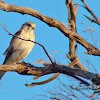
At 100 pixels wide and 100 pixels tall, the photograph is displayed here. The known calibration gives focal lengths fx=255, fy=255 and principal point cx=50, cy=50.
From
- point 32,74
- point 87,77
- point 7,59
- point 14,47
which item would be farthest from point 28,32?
point 87,77

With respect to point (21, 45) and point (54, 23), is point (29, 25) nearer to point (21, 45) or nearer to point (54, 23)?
point (21, 45)

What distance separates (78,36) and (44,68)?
1.09 m

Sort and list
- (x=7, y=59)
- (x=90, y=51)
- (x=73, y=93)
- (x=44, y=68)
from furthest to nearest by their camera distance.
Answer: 1. (x=7, y=59)
2. (x=90, y=51)
3. (x=44, y=68)
4. (x=73, y=93)

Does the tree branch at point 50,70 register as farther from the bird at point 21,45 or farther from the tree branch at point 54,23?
the bird at point 21,45

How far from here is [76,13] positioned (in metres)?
5.07

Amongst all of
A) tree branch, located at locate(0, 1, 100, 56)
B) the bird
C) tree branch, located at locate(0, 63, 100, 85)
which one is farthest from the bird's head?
tree branch, located at locate(0, 63, 100, 85)

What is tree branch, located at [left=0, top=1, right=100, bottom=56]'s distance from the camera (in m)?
4.21

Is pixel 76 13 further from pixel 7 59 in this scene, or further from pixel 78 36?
pixel 7 59

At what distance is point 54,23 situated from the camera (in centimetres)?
441

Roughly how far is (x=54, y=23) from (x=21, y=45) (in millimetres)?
968

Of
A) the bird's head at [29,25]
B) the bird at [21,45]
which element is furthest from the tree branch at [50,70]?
the bird's head at [29,25]

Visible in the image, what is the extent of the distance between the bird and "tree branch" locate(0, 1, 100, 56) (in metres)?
0.71

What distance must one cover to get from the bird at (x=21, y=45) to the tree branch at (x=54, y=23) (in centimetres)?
71

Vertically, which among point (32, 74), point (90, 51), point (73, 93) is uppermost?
point (90, 51)
